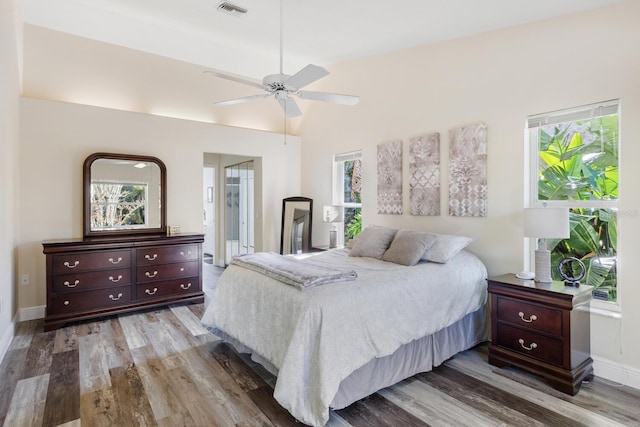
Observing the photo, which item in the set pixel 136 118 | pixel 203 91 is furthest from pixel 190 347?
pixel 203 91

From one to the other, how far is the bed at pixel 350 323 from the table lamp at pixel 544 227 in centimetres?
55

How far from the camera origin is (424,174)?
3908 millimetres

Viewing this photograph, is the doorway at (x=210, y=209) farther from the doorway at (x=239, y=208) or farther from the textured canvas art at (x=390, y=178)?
the textured canvas art at (x=390, y=178)

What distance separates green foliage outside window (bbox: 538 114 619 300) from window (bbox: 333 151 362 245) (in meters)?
2.36

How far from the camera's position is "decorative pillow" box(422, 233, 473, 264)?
3104 mm

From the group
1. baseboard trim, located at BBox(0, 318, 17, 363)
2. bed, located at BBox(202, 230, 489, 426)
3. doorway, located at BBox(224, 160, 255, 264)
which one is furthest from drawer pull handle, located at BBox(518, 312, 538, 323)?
doorway, located at BBox(224, 160, 255, 264)

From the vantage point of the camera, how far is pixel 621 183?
2.57 m

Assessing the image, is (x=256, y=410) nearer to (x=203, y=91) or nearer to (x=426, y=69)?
(x=426, y=69)

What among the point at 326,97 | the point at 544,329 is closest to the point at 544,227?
the point at 544,329

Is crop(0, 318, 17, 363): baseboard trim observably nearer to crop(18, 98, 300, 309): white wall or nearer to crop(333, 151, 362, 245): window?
crop(18, 98, 300, 309): white wall

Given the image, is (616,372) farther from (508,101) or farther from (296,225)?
(296,225)

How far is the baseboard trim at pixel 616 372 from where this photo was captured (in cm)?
251

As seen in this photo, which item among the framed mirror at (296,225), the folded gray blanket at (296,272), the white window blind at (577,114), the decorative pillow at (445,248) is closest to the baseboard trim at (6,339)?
the folded gray blanket at (296,272)

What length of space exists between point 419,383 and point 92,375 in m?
2.49
